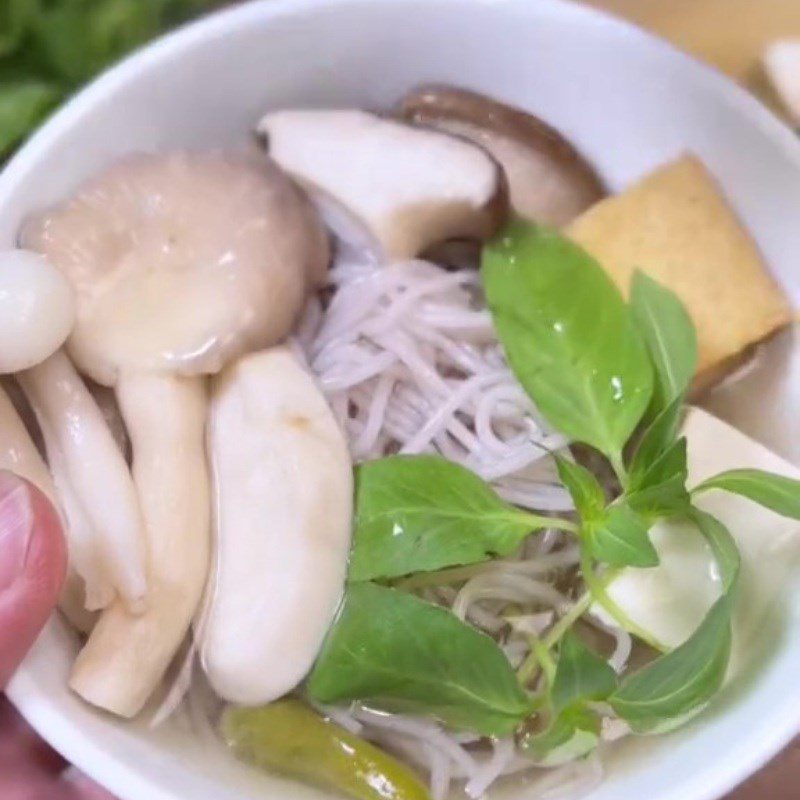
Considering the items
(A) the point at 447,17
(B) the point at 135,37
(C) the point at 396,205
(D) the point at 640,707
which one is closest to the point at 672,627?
(D) the point at 640,707

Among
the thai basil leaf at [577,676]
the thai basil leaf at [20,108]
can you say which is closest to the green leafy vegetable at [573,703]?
the thai basil leaf at [577,676]

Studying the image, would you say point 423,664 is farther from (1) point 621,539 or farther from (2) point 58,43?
(2) point 58,43

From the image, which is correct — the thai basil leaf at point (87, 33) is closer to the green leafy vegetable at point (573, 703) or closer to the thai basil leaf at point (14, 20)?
the thai basil leaf at point (14, 20)

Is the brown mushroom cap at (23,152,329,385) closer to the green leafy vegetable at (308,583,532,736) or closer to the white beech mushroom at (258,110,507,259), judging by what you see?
the white beech mushroom at (258,110,507,259)

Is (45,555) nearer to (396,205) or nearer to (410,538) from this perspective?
(410,538)

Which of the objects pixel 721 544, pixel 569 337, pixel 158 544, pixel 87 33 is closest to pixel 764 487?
pixel 721 544

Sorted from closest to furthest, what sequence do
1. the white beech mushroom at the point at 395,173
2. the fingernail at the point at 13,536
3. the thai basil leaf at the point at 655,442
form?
the fingernail at the point at 13,536 → the thai basil leaf at the point at 655,442 → the white beech mushroom at the point at 395,173
